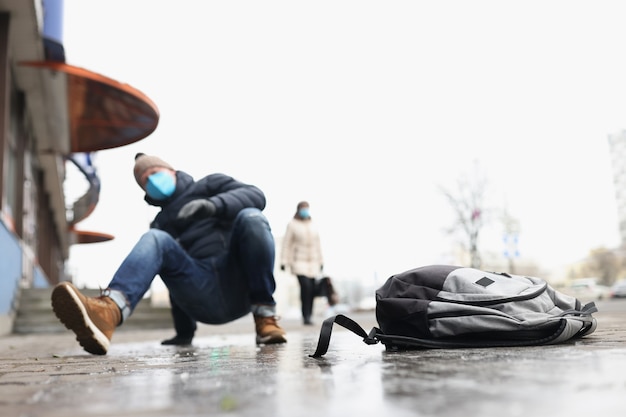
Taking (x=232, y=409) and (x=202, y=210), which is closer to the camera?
(x=232, y=409)

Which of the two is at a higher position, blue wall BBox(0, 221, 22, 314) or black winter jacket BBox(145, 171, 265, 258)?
black winter jacket BBox(145, 171, 265, 258)

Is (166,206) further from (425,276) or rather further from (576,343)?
(576,343)

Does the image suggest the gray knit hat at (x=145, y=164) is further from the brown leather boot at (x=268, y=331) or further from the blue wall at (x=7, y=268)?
the blue wall at (x=7, y=268)

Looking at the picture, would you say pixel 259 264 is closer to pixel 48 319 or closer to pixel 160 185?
pixel 160 185

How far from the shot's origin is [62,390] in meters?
1.84

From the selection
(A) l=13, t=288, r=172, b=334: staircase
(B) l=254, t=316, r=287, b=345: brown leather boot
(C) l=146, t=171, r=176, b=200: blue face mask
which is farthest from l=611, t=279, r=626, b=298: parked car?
(C) l=146, t=171, r=176, b=200: blue face mask

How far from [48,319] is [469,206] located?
24.8 m

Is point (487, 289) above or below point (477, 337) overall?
above

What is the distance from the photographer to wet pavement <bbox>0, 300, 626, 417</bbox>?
1291 mm

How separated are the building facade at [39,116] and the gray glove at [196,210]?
7.13 metres

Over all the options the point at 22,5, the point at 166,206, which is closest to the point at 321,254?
the point at 166,206

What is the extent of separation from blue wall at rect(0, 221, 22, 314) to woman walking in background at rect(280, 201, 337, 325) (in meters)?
4.41

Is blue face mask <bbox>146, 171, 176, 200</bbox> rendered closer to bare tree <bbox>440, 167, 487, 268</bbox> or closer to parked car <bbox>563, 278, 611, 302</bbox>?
bare tree <bbox>440, 167, 487, 268</bbox>

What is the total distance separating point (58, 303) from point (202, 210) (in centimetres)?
101
